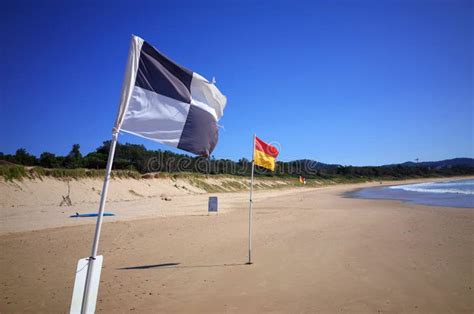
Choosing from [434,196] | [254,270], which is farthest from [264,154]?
[434,196]

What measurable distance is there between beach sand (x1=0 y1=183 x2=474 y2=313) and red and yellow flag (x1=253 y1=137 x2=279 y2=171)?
8.59 ft

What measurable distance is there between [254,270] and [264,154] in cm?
300

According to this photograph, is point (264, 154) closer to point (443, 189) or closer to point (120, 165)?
point (120, 165)

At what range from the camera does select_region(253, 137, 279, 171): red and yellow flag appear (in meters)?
7.50

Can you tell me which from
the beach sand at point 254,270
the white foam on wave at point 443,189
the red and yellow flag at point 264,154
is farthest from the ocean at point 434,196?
the red and yellow flag at point 264,154

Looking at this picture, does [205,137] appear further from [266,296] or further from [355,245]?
[355,245]

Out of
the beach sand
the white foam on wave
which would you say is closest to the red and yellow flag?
the beach sand

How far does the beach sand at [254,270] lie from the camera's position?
5.05 m

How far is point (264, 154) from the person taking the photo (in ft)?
25.5

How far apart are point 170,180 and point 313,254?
34599 millimetres

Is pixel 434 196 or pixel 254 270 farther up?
pixel 434 196

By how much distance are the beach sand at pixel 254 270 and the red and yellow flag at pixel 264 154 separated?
8.59 ft

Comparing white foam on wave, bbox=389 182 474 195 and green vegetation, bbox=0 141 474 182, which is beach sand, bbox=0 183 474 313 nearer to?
green vegetation, bbox=0 141 474 182

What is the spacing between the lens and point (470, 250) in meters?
8.20
